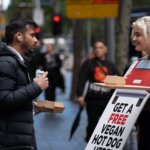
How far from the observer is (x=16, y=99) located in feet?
18.2

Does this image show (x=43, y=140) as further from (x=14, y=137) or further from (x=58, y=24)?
(x=58, y=24)

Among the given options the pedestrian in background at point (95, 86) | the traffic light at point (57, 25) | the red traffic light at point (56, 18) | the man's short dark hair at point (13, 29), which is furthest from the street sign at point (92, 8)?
the red traffic light at point (56, 18)

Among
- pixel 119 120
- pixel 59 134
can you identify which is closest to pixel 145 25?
pixel 119 120

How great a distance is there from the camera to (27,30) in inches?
233

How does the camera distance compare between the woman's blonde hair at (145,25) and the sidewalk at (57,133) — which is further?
the sidewalk at (57,133)

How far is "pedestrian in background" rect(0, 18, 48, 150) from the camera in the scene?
18.3ft

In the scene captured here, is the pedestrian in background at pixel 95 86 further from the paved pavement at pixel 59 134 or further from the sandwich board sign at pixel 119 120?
the sandwich board sign at pixel 119 120

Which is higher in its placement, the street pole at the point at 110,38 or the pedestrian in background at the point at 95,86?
the pedestrian in background at the point at 95,86

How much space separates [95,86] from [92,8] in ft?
16.8

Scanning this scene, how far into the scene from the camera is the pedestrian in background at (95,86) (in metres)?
10.6

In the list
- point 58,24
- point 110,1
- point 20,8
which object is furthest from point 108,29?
point 20,8

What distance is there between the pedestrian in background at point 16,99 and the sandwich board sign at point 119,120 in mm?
529

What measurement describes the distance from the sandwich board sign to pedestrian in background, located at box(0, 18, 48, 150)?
1.73 ft

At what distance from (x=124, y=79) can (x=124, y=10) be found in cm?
734
